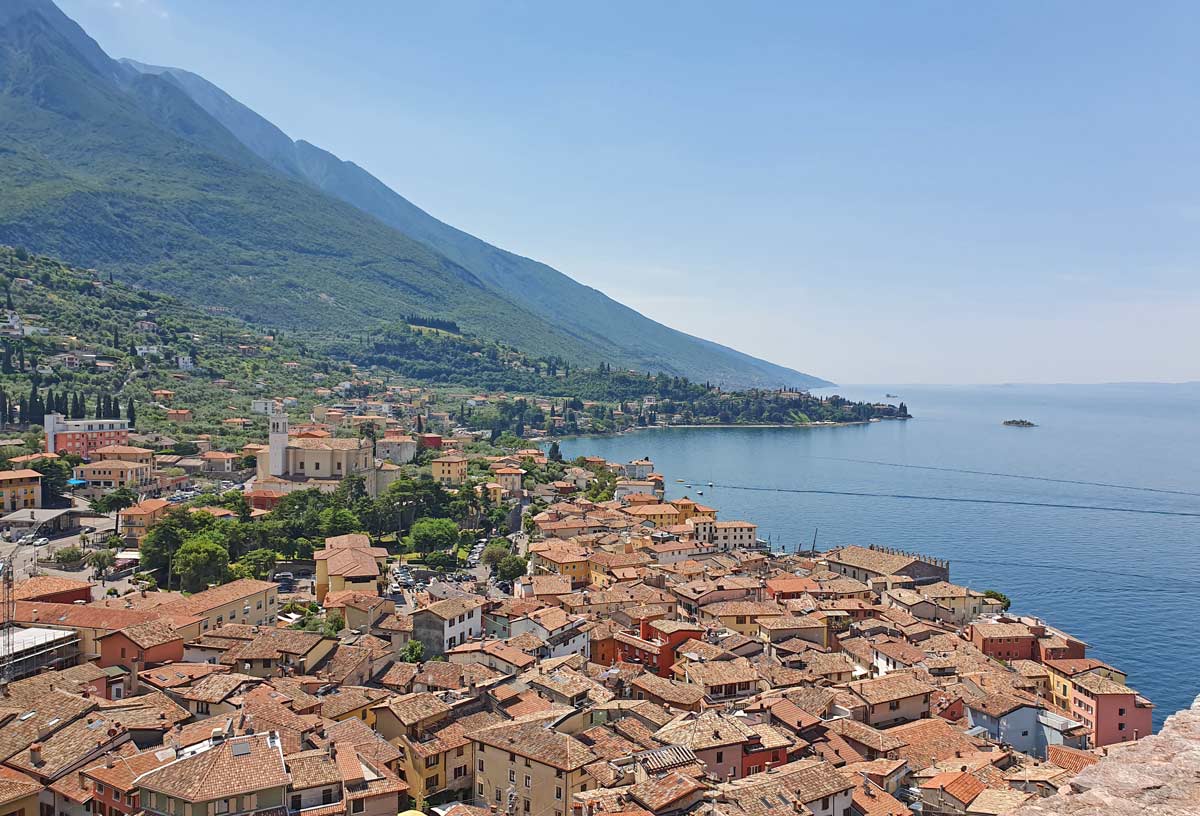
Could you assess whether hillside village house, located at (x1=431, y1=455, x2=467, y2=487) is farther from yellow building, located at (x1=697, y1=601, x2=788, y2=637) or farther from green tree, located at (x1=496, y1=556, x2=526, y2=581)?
yellow building, located at (x1=697, y1=601, x2=788, y2=637)

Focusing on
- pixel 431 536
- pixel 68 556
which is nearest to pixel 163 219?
pixel 68 556

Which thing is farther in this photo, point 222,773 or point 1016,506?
point 1016,506

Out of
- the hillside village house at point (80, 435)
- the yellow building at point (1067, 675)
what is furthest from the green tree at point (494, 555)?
the hillside village house at point (80, 435)

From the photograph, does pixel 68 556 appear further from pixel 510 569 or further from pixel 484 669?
pixel 484 669

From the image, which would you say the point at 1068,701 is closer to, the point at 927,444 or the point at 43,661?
the point at 43,661

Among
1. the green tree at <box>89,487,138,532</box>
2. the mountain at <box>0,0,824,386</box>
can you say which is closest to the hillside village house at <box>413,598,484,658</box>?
the green tree at <box>89,487,138,532</box>
